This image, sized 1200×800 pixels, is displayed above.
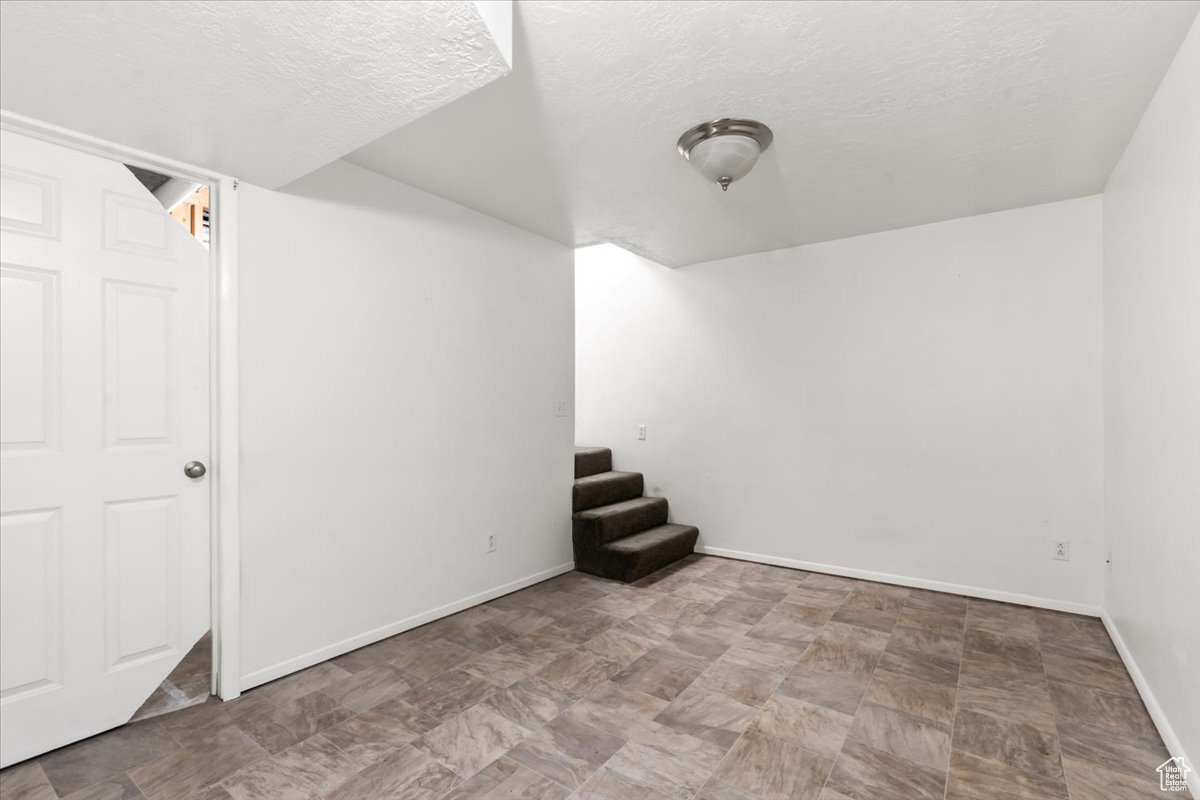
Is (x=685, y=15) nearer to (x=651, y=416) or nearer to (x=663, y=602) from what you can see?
(x=663, y=602)

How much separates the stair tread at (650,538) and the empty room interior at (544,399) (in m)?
0.11

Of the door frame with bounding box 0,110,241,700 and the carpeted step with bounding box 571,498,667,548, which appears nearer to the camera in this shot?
the door frame with bounding box 0,110,241,700

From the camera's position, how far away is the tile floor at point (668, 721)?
1.74m

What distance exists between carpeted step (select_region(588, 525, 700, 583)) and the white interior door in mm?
2287

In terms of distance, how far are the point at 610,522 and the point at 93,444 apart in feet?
9.18

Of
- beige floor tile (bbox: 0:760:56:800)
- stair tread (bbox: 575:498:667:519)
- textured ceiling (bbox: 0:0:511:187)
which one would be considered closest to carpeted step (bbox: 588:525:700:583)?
stair tread (bbox: 575:498:667:519)

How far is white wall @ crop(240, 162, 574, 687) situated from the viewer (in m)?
2.39

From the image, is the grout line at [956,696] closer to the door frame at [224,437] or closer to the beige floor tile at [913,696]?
the beige floor tile at [913,696]

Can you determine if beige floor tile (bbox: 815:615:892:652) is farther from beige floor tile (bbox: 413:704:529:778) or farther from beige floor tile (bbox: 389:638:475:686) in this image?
beige floor tile (bbox: 389:638:475:686)

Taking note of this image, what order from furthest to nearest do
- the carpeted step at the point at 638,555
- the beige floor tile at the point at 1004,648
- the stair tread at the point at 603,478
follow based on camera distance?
the stair tread at the point at 603,478 < the carpeted step at the point at 638,555 < the beige floor tile at the point at 1004,648

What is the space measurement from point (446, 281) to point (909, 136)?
7.78 feet

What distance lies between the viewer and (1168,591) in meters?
1.92

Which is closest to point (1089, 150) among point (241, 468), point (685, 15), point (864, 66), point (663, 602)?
point (864, 66)

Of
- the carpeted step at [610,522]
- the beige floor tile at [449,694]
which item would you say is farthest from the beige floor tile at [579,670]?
the carpeted step at [610,522]
